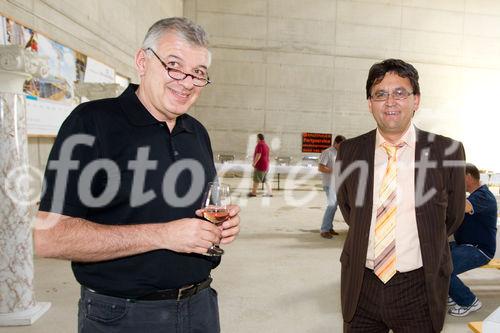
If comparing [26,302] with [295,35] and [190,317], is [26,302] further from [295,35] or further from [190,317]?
[295,35]

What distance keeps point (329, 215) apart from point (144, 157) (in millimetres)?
5453

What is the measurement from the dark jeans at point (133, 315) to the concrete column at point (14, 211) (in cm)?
227

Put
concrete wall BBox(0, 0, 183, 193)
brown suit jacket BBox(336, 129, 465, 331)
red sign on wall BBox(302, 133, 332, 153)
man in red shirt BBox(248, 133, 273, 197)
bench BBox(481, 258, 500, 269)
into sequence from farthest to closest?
red sign on wall BBox(302, 133, 332, 153)
man in red shirt BBox(248, 133, 273, 197)
concrete wall BBox(0, 0, 183, 193)
bench BBox(481, 258, 500, 269)
brown suit jacket BBox(336, 129, 465, 331)

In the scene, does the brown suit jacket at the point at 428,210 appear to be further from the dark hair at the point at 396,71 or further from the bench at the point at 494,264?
the bench at the point at 494,264

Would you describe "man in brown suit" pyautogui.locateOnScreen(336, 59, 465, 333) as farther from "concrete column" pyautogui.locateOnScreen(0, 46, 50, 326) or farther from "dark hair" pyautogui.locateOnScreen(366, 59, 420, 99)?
"concrete column" pyautogui.locateOnScreen(0, 46, 50, 326)

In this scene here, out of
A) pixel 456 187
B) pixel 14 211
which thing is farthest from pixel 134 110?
pixel 14 211

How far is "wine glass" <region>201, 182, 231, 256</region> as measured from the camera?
56.1 inches

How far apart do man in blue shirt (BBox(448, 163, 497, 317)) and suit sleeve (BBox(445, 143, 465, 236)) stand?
4.70ft

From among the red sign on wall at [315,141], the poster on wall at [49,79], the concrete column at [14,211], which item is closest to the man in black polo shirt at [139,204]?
the concrete column at [14,211]

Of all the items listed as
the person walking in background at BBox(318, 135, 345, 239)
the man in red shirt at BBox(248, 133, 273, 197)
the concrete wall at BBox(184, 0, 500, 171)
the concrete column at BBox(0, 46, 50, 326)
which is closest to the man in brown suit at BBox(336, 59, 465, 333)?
the concrete column at BBox(0, 46, 50, 326)

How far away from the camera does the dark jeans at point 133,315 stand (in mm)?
1333

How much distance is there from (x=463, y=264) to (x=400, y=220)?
2.07m

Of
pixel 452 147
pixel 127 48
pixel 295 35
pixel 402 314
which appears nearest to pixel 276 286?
pixel 402 314

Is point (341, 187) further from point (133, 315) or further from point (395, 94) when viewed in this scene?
point (133, 315)
